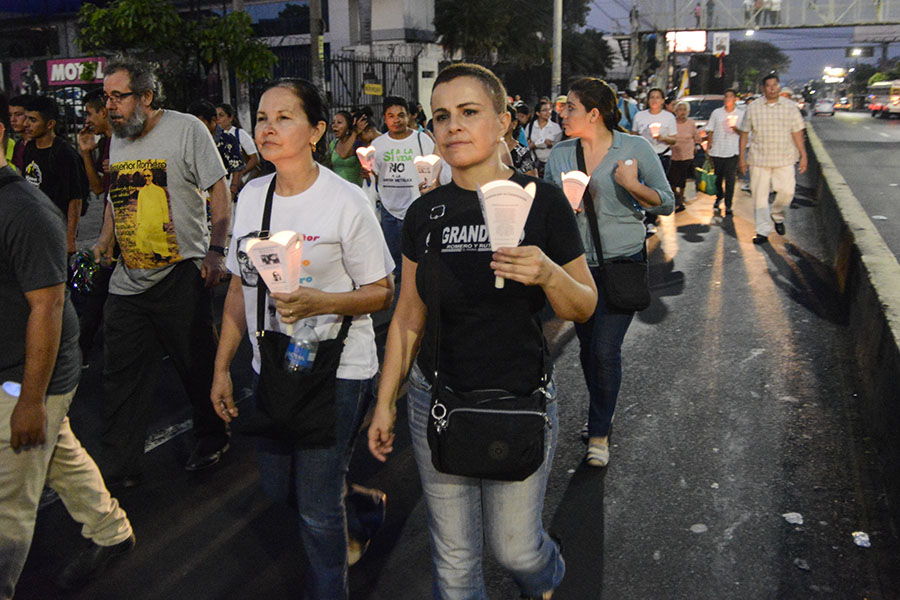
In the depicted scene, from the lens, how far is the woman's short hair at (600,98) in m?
4.38

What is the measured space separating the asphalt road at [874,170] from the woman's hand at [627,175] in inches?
256

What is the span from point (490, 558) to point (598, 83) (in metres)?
2.55

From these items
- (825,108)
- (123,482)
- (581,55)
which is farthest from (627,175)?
(825,108)

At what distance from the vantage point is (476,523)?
255cm

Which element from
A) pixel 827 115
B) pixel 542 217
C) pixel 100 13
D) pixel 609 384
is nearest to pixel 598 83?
pixel 609 384

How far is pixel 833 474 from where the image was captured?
421 cm

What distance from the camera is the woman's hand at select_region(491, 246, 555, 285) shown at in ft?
6.66

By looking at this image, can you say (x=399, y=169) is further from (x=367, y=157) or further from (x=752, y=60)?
(x=752, y=60)

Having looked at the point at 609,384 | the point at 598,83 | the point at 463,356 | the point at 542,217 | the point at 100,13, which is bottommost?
the point at 609,384

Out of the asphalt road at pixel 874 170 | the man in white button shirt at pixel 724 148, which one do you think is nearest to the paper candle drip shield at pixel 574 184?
the asphalt road at pixel 874 170

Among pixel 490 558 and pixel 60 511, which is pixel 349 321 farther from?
pixel 60 511

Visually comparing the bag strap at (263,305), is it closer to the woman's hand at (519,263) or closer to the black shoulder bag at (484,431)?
the black shoulder bag at (484,431)

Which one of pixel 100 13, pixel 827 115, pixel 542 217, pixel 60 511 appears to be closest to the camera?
pixel 542 217

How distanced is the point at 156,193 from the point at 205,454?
1429mm
